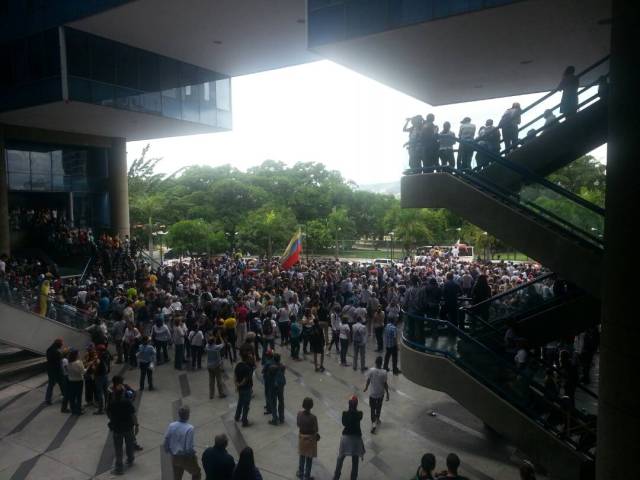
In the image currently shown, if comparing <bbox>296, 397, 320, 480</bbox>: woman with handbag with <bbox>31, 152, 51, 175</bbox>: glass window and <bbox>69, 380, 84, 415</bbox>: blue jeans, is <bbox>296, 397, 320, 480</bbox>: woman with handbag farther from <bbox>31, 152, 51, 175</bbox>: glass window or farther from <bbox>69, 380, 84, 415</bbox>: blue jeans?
<bbox>31, 152, 51, 175</bbox>: glass window

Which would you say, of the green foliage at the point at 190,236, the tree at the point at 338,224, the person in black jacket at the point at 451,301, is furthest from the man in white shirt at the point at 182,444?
the tree at the point at 338,224

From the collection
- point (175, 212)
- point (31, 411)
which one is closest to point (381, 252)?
point (175, 212)

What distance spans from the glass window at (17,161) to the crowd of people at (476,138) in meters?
24.7

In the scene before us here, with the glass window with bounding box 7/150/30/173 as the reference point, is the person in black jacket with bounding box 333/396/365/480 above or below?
below

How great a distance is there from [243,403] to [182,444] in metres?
3.17

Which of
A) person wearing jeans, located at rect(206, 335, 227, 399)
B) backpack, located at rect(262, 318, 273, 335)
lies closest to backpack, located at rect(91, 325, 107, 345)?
person wearing jeans, located at rect(206, 335, 227, 399)

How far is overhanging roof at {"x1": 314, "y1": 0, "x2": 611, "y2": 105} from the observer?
1228 centimetres

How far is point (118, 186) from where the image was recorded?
3145 centimetres

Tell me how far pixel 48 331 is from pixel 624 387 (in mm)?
16138

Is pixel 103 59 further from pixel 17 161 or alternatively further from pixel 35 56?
pixel 17 161

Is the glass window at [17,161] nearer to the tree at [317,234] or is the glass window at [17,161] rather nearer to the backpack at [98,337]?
the backpack at [98,337]

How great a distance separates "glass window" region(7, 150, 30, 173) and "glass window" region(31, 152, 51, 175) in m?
0.32

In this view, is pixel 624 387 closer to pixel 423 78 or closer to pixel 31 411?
pixel 31 411

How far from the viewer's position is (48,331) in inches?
651
